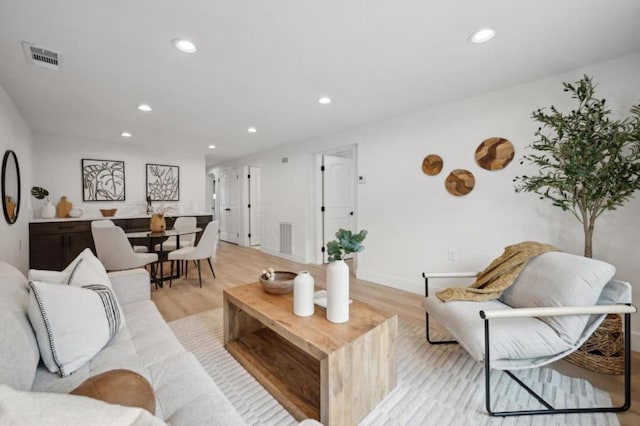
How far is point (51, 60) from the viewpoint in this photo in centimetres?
207

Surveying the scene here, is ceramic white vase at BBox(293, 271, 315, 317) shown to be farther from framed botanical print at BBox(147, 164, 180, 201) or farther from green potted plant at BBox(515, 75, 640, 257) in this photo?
framed botanical print at BBox(147, 164, 180, 201)

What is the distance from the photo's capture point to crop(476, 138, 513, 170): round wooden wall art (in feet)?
8.63

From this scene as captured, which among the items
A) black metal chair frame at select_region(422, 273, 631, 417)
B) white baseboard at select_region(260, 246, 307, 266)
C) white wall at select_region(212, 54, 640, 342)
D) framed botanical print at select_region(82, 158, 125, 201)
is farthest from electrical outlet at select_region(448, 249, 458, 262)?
framed botanical print at select_region(82, 158, 125, 201)

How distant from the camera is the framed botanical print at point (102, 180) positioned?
467 cm

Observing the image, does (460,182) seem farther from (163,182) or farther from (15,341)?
(163,182)

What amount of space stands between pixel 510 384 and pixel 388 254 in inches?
80.1

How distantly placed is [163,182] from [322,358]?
5378 millimetres

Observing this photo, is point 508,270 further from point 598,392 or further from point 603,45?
point 603,45

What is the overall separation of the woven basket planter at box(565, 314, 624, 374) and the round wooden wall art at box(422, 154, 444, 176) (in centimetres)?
186

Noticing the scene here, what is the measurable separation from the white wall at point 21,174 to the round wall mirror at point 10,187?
0.08 metres

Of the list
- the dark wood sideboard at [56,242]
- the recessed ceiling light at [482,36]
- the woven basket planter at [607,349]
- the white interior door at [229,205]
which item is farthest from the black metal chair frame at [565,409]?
the white interior door at [229,205]

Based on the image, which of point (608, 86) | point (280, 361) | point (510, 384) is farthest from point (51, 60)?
point (608, 86)

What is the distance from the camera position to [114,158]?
4918 mm

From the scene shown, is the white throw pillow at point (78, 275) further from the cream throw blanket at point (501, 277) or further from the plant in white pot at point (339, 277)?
the cream throw blanket at point (501, 277)
